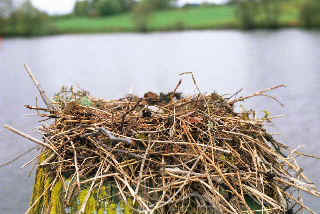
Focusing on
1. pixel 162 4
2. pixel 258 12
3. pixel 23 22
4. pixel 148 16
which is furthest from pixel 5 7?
pixel 258 12

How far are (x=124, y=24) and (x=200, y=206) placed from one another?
88.3m

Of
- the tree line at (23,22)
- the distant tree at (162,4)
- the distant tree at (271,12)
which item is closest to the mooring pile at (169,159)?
the distant tree at (271,12)

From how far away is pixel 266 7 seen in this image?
7412 centimetres

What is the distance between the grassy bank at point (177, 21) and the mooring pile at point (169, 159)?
2744 inches

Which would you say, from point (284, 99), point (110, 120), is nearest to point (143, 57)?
point (284, 99)

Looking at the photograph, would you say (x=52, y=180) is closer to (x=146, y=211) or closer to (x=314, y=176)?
(x=146, y=211)

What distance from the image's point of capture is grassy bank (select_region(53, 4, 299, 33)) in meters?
75.9

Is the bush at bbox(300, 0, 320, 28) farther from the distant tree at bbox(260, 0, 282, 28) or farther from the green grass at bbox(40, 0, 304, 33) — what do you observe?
the distant tree at bbox(260, 0, 282, 28)

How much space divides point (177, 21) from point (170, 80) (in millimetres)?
60881

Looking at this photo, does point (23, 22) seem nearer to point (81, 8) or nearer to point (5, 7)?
point (5, 7)

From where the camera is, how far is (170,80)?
24.2 m

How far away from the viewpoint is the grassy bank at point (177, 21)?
7594 centimetres

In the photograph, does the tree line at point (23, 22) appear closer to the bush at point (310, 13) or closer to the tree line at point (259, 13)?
the tree line at point (259, 13)

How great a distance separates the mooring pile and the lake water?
1156 millimetres
